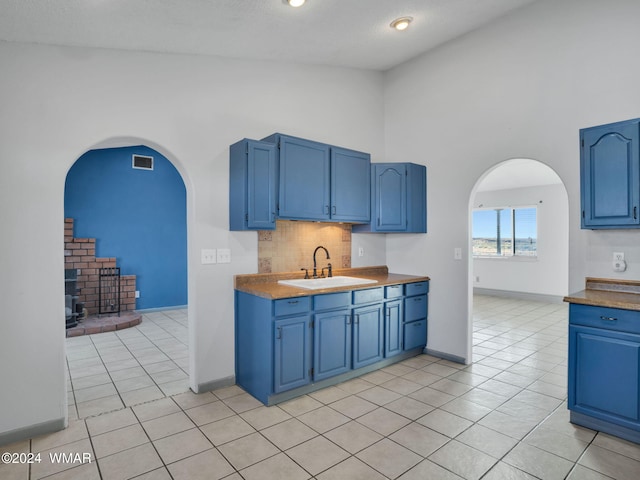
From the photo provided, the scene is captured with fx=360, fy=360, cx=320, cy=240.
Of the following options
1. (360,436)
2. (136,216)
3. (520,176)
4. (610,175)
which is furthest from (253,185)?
(520,176)

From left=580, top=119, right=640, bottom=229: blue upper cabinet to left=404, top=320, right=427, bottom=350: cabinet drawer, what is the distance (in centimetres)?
187

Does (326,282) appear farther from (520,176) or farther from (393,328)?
(520,176)

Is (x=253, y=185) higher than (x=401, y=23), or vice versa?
(x=401, y=23)

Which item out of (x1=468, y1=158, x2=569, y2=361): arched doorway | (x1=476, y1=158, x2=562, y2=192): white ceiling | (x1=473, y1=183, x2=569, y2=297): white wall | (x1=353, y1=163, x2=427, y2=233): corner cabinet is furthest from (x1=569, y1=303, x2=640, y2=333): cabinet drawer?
(x1=473, y1=183, x2=569, y2=297): white wall

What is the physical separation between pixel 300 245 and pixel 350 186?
812 mm

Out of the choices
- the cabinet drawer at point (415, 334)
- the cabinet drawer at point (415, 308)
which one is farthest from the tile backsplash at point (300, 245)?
the cabinet drawer at point (415, 334)

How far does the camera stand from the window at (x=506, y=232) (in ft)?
24.7

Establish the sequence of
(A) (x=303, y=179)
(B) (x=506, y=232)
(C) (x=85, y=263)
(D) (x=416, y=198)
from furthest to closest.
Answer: (B) (x=506, y=232), (C) (x=85, y=263), (D) (x=416, y=198), (A) (x=303, y=179)

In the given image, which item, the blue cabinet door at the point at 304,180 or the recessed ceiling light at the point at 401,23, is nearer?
the recessed ceiling light at the point at 401,23

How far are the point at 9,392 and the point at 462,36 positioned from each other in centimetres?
489

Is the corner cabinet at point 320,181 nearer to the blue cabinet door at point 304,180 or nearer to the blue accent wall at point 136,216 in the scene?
the blue cabinet door at point 304,180

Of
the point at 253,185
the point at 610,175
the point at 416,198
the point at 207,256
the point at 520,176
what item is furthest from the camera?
the point at 520,176

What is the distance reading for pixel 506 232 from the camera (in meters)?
7.92

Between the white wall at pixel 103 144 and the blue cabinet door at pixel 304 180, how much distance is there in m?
0.41
